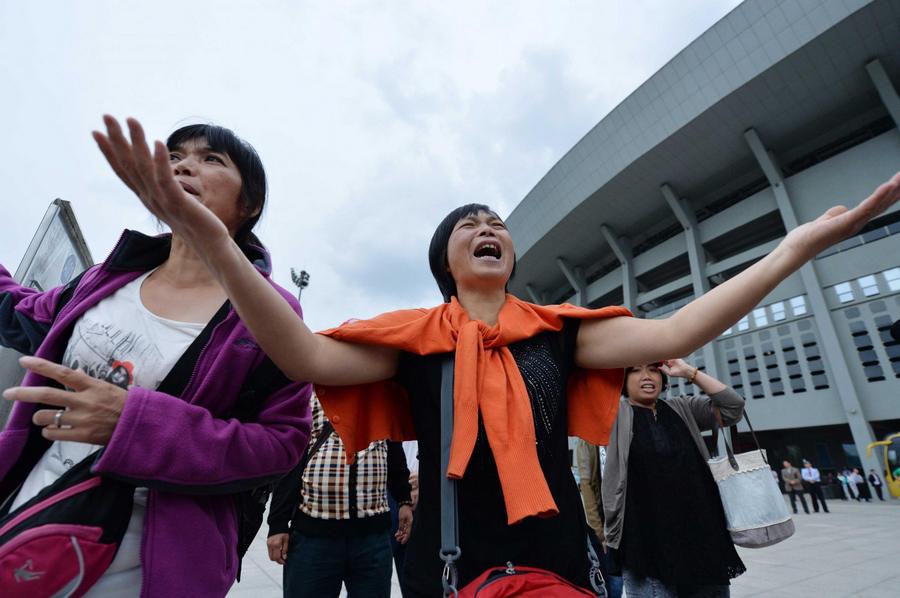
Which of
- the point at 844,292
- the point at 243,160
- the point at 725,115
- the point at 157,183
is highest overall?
the point at 725,115

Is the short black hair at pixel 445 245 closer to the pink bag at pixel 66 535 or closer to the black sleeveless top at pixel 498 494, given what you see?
the black sleeveless top at pixel 498 494

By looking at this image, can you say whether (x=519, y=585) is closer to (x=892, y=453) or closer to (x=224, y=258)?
(x=224, y=258)

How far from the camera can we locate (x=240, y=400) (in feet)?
3.94

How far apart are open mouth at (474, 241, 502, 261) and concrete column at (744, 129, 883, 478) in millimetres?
23873

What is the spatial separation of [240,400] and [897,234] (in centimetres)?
2698

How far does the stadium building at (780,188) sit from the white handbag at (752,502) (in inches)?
888

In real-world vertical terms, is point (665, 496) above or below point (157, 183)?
below

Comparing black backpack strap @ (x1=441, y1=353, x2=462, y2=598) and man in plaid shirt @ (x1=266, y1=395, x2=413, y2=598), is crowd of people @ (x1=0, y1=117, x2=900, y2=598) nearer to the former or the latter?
black backpack strap @ (x1=441, y1=353, x2=462, y2=598)

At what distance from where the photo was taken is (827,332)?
20.3 meters

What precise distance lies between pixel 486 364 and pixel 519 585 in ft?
1.84

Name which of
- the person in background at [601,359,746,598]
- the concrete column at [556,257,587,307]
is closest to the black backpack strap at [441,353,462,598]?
the person in background at [601,359,746,598]

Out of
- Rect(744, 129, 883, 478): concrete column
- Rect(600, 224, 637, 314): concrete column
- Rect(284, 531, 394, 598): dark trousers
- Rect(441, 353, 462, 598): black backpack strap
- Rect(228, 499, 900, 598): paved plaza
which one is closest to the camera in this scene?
Rect(441, 353, 462, 598): black backpack strap

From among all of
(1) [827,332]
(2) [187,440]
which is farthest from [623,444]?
(1) [827,332]

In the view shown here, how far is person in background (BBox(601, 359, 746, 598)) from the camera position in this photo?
2482 mm
